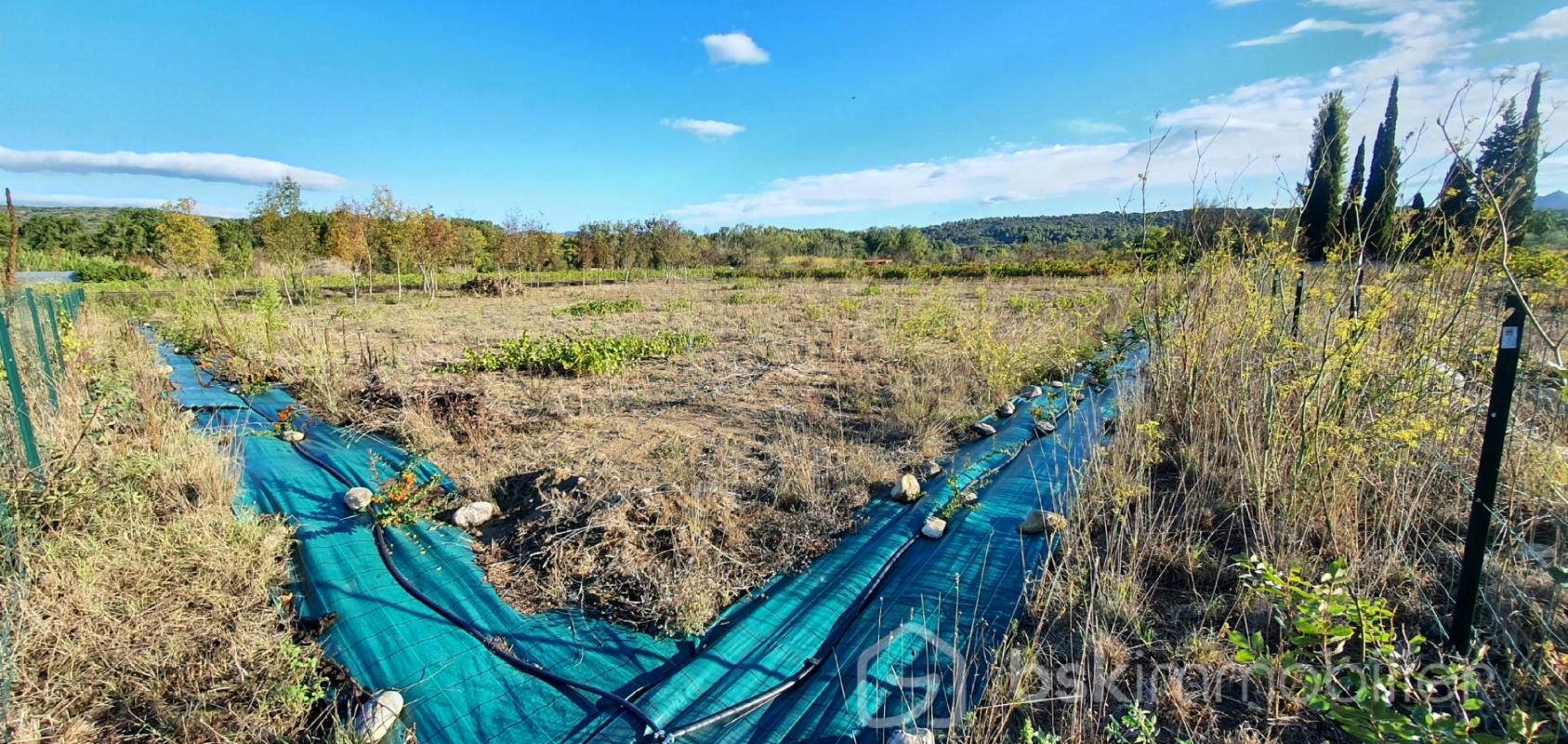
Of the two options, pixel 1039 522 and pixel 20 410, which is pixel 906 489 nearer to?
pixel 1039 522

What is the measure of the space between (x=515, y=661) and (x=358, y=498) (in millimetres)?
1965

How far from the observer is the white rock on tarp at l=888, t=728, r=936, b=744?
1.82 metres

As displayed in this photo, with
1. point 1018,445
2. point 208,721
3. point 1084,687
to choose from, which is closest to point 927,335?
point 1018,445

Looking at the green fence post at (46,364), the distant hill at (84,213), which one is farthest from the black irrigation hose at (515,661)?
the distant hill at (84,213)

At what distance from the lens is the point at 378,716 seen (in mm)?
1994

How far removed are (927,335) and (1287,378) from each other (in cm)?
600

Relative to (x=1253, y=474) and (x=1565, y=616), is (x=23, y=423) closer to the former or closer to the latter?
(x=1253, y=474)

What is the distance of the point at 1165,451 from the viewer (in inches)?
153

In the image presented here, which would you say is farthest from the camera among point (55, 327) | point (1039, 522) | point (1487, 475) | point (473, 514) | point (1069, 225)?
point (1069, 225)

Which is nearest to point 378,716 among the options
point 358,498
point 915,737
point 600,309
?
point 915,737

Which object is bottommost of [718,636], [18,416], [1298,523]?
[718,636]

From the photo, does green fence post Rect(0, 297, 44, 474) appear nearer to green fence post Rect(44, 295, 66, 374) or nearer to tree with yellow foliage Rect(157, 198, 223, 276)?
green fence post Rect(44, 295, 66, 374)

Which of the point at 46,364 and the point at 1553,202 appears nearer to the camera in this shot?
the point at 1553,202

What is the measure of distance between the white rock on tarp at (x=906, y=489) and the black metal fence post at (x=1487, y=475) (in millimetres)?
2228
